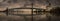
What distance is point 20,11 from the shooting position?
1.40m

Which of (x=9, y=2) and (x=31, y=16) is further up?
(x=9, y=2)

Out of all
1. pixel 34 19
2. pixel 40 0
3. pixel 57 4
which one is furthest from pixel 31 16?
pixel 57 4

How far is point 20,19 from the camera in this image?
4.59ft

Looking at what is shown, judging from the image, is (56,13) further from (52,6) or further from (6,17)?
(6,17)

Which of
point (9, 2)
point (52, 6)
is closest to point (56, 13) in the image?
point (52, 6)

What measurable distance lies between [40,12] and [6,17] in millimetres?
397

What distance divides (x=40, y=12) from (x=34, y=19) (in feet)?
0.35

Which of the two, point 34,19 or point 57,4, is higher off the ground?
point 57,4

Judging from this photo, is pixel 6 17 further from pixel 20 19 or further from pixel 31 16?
pixel 31 16

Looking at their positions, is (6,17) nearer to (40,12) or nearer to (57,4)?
(40,12)


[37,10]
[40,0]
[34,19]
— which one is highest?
[40,0]

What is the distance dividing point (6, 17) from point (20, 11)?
18 centimetres

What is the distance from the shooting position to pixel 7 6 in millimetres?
1410

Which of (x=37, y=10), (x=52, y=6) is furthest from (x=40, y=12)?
(x=52, y=6)
